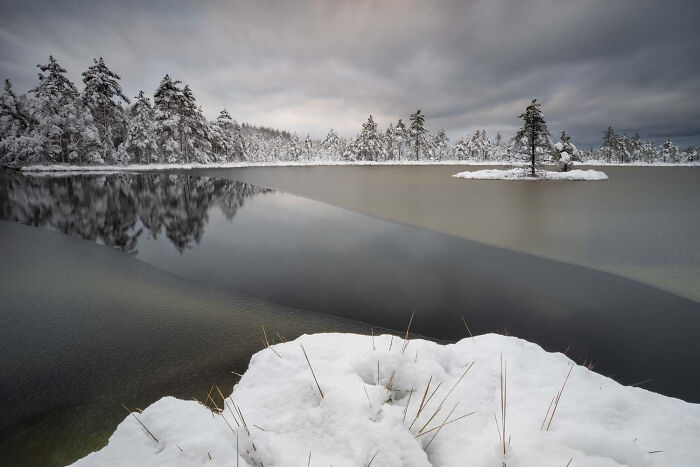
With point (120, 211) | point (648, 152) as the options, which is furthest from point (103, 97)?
point (648, 152)

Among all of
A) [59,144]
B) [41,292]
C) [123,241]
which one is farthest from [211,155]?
[41,292]

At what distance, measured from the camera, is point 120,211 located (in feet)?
49.1

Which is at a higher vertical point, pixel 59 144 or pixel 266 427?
pixel 59 144

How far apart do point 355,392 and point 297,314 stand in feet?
11.0

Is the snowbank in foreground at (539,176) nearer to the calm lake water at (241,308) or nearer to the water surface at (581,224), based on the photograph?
the water surface at (581,224)

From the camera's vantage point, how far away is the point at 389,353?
2.77 meters

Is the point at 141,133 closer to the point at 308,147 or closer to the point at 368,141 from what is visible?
the point at 368,141

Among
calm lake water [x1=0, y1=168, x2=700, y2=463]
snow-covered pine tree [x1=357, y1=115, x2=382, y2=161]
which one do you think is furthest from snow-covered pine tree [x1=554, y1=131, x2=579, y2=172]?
snow-covered pine tree [x1=357, y1=115, x2=382, y2=161]

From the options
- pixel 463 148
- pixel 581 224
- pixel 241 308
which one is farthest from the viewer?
pixel 463 148

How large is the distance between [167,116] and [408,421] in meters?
63.0

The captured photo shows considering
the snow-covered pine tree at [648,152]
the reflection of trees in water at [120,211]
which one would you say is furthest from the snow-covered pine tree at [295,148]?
the snow-covered pine tree at [648,152]

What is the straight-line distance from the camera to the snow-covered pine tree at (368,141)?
80688mm

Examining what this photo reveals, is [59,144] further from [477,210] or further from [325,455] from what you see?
[325,455]

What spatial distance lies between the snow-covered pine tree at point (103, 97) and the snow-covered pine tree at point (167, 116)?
505cm
